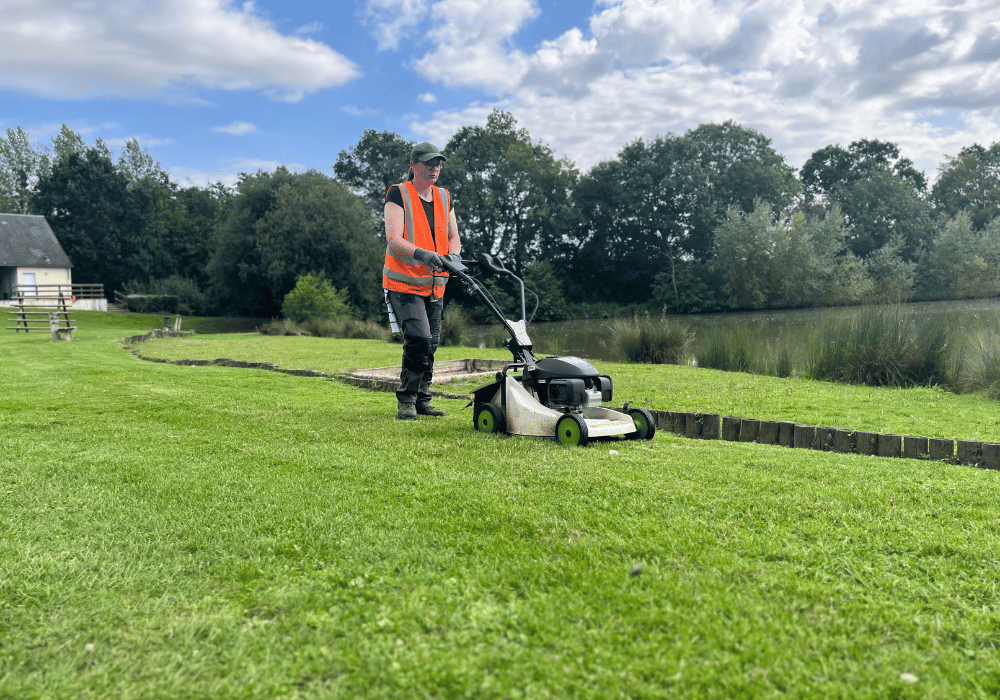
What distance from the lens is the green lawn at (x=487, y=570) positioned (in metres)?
2.26

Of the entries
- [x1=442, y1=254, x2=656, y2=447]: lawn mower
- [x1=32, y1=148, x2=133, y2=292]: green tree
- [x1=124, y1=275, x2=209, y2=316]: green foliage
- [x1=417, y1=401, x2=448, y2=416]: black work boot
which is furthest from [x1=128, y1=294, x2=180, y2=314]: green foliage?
[x1=442, y1=254, x2=656, y2=447]: lawn mower

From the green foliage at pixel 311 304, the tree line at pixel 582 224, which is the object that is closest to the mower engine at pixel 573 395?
the green foliage at pixel 311 304

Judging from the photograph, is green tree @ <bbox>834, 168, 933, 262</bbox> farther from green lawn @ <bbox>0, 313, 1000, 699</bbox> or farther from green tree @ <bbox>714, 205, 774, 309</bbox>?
green lawn @ <bbox>0, 313, 1000, 699</bbox>

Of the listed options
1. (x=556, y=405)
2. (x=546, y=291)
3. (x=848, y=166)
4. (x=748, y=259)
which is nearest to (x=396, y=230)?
(x=556, y=405)

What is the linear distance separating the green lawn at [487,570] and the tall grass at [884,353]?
279 inches

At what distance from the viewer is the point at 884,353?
11.4 meters

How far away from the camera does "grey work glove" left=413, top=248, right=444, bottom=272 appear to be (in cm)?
608

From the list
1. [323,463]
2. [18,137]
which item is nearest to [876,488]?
[323,463]

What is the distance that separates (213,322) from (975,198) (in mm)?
58915

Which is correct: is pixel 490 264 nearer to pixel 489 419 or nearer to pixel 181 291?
pixel 489 419

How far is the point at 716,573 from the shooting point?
2893mm

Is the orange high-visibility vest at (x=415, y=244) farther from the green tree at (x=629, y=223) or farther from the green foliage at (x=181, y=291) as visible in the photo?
the green tree at (x=629, y=223)

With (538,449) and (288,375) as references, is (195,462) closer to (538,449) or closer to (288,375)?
(538,449)

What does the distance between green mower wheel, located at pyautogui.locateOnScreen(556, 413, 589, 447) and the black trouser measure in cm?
173
